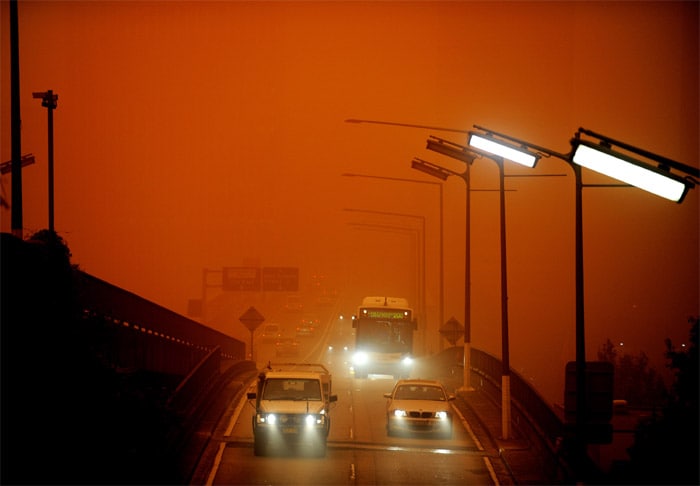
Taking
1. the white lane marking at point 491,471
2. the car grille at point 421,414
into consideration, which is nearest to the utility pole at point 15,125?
the car grille at point 421,414

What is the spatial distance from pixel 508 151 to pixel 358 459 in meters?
9.57

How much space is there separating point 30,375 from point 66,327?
2.62m

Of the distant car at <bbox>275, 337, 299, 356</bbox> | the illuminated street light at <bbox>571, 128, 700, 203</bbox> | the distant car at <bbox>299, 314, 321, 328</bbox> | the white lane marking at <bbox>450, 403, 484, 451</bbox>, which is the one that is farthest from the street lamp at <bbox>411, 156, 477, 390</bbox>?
the distant car at <bbox>299, 314, 321, 328</bbox>

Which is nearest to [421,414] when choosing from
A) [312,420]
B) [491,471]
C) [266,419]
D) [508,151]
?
[312,420]

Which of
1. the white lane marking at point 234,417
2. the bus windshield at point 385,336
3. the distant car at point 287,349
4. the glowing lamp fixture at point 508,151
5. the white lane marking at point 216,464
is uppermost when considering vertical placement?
the glowing lamp fixture at point 508,151

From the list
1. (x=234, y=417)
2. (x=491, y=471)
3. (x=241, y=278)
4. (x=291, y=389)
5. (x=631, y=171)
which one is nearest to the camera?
(x=631, y=171)

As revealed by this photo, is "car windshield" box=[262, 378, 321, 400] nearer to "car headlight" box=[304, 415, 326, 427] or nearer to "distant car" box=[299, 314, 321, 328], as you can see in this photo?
"car headlight" box=[304, 415, 326, 427]

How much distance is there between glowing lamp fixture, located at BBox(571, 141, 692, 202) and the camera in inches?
519

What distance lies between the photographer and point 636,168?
44.3 feet

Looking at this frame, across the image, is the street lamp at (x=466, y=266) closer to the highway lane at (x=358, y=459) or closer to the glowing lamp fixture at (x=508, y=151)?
the highway lane at (x=358, y=459)

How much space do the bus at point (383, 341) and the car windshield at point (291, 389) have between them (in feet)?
68.9

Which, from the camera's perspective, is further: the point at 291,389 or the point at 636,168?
the point at 291,389

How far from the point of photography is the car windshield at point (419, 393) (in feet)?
98.3

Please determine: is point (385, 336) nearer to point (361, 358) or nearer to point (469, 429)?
point (361, 358)
